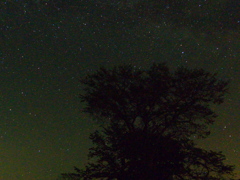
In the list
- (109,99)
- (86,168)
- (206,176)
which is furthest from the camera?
(109,99)

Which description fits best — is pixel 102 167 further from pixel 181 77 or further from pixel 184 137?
pixel 181 77

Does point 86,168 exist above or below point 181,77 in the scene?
below

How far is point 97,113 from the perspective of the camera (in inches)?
732

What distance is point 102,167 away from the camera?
53.9 ft

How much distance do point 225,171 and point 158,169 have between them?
3.54m

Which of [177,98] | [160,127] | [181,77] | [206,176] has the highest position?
[181,77]

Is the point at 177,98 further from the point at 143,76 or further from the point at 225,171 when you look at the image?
the point at 225,171

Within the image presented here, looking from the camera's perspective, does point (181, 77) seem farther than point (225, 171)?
Yes

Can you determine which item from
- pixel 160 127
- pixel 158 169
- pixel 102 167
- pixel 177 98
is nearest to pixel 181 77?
pixel 177 98

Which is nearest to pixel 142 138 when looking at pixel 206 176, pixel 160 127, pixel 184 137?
pixel 160 127

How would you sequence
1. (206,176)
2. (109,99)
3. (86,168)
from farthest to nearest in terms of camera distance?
(109,99) → (86,168) → (206,176)

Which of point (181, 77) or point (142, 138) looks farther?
point (181, 77)

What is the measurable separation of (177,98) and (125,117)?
3281mm

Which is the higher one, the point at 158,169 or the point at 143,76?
the point at 143,76
